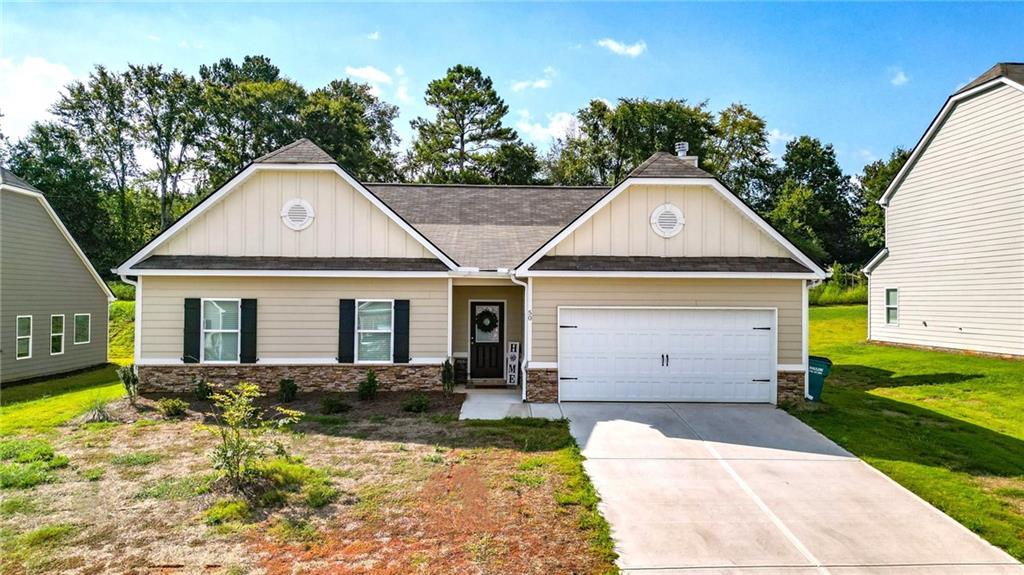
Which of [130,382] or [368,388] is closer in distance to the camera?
[130,382]

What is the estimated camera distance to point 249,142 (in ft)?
120

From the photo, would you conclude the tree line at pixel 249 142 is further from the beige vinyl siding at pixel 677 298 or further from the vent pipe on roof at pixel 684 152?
the beige vinyl siding at pixel 677 298

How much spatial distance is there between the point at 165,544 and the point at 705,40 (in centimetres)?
1415

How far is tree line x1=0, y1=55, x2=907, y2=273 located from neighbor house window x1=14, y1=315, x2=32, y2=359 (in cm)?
2146

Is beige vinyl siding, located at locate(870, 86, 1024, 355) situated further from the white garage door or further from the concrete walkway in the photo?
the concrete walkway

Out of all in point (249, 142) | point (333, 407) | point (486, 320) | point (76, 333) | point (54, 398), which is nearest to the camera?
point (333, 407)

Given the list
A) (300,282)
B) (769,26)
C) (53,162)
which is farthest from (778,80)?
(53,162)

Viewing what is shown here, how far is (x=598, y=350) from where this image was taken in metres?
10.9

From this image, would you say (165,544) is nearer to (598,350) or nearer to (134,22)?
(598,350)

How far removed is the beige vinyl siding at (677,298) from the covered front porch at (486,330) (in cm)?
256

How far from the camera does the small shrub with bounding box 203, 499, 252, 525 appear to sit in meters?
5.52

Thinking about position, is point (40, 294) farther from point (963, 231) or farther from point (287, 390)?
point (963, 231)

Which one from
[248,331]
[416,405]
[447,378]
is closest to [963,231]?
[447,378]

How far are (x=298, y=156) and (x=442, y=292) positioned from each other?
455 cm
